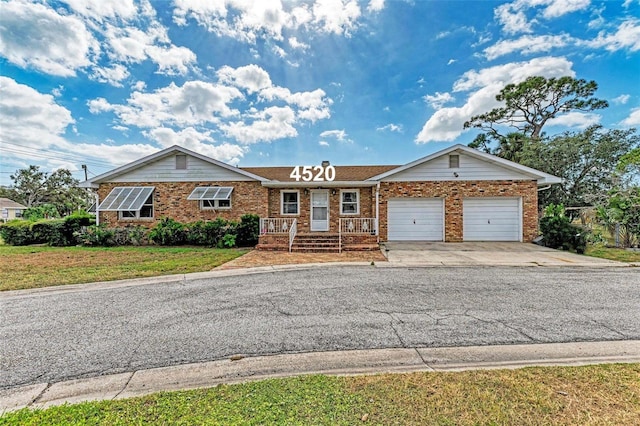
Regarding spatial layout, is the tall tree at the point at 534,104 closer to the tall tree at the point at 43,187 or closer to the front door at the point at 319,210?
the front door at the point at 319,210

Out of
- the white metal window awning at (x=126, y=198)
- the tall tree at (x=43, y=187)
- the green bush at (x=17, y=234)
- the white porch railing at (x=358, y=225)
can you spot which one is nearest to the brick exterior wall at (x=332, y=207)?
the white porch railing at (x=358, y=225)

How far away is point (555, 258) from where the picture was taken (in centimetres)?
946

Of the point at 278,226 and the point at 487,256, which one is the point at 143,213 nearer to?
the point at 278,226

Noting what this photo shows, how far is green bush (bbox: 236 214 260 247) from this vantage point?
13086 mm

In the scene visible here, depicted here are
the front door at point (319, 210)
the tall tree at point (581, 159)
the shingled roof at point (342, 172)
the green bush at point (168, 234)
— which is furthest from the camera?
the tall tree at point (581, 159)

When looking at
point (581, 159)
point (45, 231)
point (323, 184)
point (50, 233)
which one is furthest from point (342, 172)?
point (581, 159)

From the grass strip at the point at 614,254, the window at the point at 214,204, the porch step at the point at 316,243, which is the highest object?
the window at the point at 214,204

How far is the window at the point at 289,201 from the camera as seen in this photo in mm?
14875

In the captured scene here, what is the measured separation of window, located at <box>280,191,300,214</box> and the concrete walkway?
11.8 m

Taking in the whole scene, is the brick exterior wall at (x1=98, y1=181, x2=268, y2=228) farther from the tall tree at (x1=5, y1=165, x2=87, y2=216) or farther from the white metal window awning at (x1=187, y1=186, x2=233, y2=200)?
the tall tree at (x1=5, y1=165, x2=87, y2=216)

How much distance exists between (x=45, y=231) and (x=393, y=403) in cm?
1813

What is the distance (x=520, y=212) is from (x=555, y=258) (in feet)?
15.4

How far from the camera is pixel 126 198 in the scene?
1419cm

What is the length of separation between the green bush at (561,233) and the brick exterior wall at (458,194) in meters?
0.79
